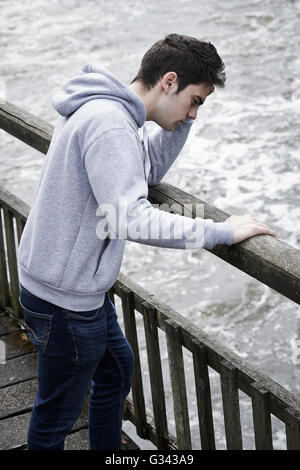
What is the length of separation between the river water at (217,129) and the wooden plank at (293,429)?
121 inches

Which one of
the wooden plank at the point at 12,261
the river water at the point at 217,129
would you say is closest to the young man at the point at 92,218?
the wooden plank at the point at 12,261

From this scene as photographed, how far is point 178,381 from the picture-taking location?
2.76 meters

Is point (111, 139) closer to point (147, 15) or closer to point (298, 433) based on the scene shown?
point (298, 433)

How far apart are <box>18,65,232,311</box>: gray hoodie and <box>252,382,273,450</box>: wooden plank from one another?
1.60 ft

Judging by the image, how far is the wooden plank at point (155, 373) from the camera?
2.80 m

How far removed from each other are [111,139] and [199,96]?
13.9 inches

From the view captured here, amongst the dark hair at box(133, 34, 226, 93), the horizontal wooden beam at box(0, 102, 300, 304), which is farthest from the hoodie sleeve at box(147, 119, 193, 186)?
the dark hair at box(133, 34, 226, 93)

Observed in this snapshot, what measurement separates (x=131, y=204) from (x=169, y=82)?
379mm

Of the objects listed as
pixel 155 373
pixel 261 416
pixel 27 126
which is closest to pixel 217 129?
pixel 27 126

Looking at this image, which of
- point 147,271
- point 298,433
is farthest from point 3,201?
point 147,271

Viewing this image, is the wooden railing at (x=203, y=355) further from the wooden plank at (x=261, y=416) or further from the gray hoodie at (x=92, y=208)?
the gray hoodie at (x=92, y=208)

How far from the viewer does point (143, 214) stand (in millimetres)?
2053

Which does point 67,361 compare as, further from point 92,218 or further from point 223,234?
point 223,234
